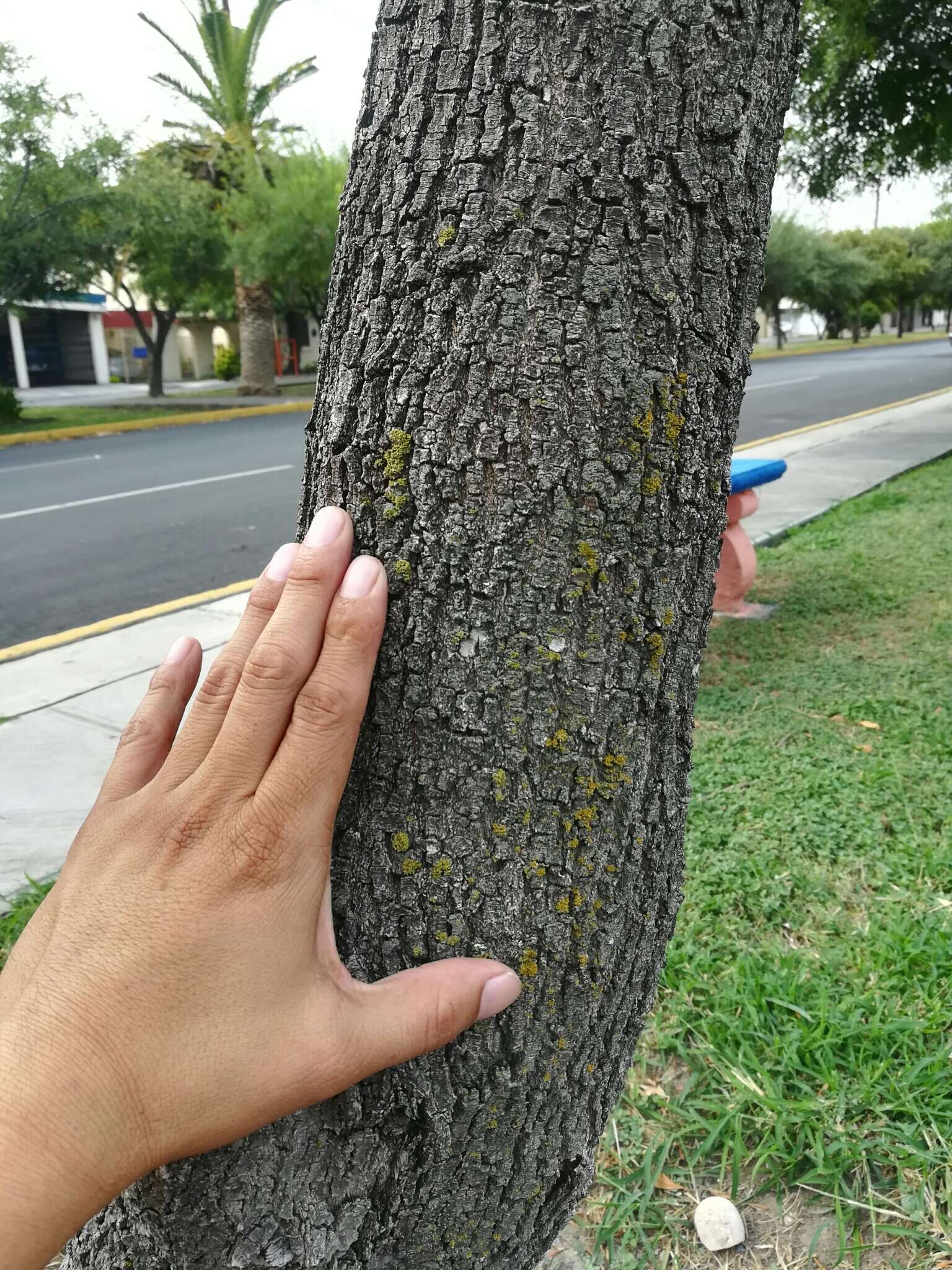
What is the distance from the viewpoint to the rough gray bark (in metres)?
1.05

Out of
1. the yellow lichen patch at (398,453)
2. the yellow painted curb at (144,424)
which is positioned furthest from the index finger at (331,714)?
the yellow painted curb at (144,424)

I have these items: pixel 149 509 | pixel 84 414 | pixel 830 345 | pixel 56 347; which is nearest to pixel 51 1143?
pixel 149 509

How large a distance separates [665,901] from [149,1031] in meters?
0.69

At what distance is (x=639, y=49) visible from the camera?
1.03 meters

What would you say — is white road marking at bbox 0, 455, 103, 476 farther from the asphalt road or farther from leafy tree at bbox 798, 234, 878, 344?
leafy tree at bbox 798, 234, 878, 344

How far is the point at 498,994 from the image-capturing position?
45.8 inches

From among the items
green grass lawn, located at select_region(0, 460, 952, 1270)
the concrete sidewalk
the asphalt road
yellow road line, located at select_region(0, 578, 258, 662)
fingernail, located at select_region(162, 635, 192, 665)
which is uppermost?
fingernail, located at select_region(162, 635, 192, 665)

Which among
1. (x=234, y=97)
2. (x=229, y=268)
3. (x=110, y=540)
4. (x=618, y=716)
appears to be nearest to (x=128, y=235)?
(x=229, y=268)

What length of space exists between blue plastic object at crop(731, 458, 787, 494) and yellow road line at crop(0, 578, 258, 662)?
2.71 m

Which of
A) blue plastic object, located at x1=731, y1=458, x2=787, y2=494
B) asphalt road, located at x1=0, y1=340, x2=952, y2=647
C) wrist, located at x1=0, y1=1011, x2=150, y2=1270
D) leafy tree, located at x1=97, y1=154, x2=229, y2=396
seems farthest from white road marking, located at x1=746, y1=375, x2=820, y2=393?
wrist, located at x1=0, y1=1011, x2=150, y2=1270

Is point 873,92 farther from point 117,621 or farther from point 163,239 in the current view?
point 163,239

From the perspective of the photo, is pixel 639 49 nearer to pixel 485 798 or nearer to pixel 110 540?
pixel 485 798

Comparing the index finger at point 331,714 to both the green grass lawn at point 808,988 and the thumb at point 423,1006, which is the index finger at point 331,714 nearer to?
the thumb at point 423,1006

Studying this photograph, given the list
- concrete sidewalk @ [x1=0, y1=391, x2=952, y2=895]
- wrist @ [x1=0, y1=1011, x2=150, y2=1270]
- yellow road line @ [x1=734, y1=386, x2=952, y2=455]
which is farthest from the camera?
yellow road line @ [x1=734, y1=386, x2=952, y2=455]
